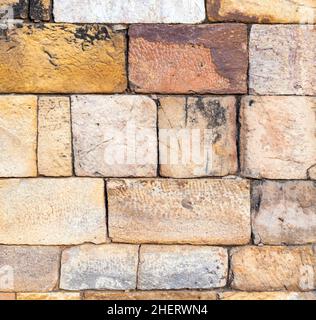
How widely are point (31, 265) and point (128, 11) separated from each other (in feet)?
5.52

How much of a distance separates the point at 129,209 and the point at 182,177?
39cm

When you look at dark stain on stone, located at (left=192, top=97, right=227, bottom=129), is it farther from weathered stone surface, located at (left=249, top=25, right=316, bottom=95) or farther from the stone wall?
weathered stone surface, located at (left=249, top=25, right=316, bottom=95)

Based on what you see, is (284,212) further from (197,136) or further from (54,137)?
(54,137)

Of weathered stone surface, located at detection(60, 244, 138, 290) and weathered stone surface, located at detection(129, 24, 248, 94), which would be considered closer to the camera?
weathered stone surface, located at detection(129, 24, 248, 94)

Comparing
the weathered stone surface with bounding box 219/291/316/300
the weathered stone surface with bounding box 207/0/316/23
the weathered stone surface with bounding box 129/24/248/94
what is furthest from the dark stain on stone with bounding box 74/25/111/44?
the weathered stone surface with bounding box 219/291/316/300

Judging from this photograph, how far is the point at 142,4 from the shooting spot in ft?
9.11

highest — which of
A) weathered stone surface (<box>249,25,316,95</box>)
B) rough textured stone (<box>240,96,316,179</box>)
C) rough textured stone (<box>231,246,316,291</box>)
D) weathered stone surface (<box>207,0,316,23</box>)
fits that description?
weathered stone surface (<box>207,0,316,23</box>)

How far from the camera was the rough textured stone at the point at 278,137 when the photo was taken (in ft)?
9.28

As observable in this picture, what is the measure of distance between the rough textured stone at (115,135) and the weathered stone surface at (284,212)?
0.70 metres

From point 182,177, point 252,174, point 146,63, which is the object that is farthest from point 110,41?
point 252,174

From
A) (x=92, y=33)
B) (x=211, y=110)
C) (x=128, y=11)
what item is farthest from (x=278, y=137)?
(x=92, y=33)

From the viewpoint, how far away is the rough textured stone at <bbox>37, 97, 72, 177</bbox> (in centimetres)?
283

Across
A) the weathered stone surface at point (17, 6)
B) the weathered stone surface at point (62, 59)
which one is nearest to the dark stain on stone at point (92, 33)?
the weathered stone surface at point (62, 59)

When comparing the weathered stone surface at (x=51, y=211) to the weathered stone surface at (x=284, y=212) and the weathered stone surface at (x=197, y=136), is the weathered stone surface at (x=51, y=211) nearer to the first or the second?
the weathered stone surface at (x=197, y=136)
